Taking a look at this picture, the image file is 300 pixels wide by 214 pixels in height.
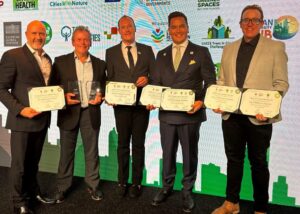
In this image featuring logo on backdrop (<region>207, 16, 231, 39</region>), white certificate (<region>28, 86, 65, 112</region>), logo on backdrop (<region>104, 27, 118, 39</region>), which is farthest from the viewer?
logo on backdrop (<region>104, 27, 118, 39</region>)

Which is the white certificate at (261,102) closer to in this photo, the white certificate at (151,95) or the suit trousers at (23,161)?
the white certificate at (151,95)

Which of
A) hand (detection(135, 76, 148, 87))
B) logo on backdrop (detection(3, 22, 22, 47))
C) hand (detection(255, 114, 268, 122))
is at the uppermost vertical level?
logo on backdrop (detection(3, 22, 22, 47))

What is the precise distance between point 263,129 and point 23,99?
200 centimetres

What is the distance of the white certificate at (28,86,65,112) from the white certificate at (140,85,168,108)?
2.39 ft

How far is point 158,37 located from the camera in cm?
355

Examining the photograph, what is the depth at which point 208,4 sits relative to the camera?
332cm

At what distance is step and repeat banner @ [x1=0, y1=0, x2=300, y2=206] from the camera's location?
3.14m

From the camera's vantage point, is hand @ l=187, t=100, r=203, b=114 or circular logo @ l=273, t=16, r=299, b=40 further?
circular logo @ l=273, t=16, r=299, b=40

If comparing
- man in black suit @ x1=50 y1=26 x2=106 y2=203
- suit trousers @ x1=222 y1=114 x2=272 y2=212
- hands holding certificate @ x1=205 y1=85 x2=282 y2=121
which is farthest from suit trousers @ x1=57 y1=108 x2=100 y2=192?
suit trousers @ x1=222 y1=114 x2=272 y2=212

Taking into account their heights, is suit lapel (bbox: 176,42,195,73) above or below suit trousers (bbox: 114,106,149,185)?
above

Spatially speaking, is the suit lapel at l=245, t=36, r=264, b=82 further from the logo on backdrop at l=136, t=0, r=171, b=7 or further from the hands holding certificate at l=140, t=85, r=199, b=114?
the logo on backdrop at l=136, t=0, r=171, b=7

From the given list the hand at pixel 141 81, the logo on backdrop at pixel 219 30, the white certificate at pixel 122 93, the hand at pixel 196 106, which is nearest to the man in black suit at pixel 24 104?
the white certificate at pixel 122 93

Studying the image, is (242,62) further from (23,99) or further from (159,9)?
(23,99)

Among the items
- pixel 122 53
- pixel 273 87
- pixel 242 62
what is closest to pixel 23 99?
pixel 122 53
